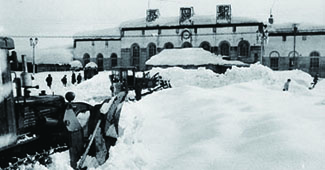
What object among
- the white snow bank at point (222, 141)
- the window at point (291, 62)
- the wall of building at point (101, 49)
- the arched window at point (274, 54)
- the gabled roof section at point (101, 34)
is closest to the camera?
the white snow bank at point (222, 141)

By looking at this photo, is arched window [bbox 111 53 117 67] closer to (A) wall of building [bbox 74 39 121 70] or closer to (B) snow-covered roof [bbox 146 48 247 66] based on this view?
(A) wall of building [bbox 74 39 121 70]

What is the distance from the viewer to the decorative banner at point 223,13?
148ft

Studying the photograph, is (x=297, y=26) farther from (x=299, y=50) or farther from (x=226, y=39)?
(x=226, y=39)

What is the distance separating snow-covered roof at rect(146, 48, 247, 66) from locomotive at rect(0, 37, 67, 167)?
31.4 m

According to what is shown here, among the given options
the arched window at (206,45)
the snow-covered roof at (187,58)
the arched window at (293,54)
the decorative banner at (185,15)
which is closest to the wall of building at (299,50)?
the arched window at (293,54)

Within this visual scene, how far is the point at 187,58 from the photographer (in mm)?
37969

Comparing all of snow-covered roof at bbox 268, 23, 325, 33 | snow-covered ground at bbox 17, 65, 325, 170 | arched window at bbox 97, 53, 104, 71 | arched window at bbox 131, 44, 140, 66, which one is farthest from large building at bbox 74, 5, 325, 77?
snow-covered ground at bbox 17, 65, 325, 170

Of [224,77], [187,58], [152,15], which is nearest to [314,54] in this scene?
[187,58]

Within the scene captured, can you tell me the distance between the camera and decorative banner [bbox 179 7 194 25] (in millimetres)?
46094

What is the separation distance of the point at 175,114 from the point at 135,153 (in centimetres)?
360

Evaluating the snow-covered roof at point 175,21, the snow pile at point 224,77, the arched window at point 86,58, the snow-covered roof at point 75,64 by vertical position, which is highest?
the snow-covered roof at point 175,21

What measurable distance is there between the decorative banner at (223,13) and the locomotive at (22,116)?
41.1 meters

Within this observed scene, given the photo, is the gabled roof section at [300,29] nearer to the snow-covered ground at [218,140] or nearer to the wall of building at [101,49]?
the wall of building at [101,49]

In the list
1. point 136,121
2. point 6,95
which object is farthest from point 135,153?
point 136,121
